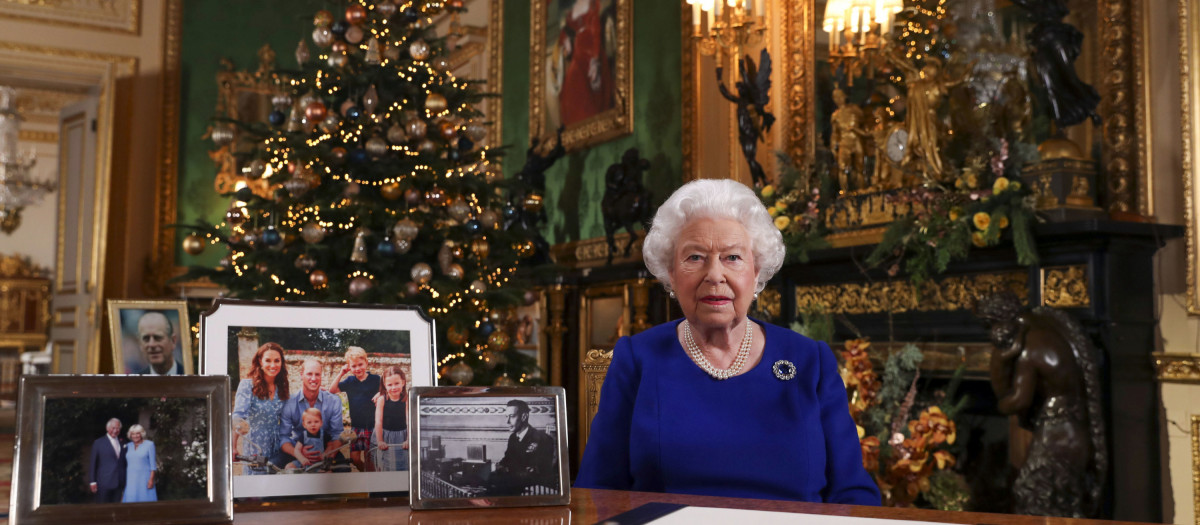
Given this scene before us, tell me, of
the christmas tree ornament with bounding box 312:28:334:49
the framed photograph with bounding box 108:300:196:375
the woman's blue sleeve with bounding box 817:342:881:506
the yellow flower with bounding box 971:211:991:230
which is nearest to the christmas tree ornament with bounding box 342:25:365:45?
the christmas tree ornament with bounding box 312:28:334:49

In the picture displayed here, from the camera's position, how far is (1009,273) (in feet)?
14.7

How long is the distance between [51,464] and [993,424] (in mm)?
4524

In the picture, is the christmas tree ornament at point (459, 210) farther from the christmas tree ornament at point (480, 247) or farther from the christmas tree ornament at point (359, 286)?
the christmas tree ornament at point (359, 286)

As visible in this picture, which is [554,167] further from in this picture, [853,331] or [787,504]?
[787,504]

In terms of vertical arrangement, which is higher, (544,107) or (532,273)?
(544,107)

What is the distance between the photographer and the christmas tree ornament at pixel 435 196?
532 cm

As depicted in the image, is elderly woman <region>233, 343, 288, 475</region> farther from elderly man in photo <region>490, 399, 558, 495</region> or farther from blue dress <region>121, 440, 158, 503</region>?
elderly man in photo <region>490, 399, 558, 495</region>

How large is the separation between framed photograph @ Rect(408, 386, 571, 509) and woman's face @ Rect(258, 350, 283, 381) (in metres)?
0.21

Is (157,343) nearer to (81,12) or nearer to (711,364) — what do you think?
(711,364)

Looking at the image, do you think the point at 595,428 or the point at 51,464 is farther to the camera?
the point at 595,428

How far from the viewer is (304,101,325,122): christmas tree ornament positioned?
525cm

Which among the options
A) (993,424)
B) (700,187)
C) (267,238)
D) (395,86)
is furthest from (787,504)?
(395,86)

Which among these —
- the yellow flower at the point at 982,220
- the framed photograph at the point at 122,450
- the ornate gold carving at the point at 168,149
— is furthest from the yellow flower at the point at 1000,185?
the ornate gold carving at the point at 168,149

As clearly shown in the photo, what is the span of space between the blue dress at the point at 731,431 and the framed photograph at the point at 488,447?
466mm
